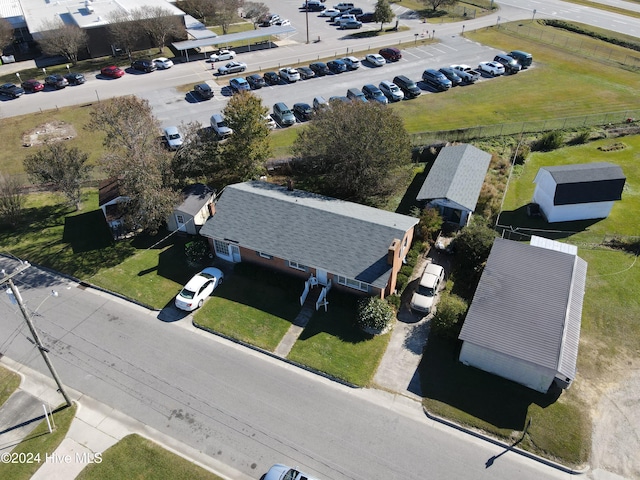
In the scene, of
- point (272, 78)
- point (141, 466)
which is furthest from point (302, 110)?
point (141, 466)

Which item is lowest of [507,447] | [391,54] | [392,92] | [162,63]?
[507,447]

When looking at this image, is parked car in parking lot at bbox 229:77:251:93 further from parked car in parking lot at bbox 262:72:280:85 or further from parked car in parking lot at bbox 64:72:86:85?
parked car in parking lot at bbox 64:72:86:85

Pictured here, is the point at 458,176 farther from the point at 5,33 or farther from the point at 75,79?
the point at 5,33

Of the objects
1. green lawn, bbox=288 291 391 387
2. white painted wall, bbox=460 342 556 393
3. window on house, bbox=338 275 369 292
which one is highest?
window on house, bbox=338 275 369 292

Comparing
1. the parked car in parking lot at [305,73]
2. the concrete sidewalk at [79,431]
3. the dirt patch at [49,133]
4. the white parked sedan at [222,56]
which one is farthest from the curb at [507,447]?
the white parked sedan at [222,56]

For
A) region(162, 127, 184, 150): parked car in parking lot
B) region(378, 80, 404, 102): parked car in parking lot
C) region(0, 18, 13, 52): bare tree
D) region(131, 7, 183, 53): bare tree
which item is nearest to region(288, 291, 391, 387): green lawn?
region(162, 127, 184, 150): parked car in parking lot

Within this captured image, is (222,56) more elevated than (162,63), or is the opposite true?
(222,56)

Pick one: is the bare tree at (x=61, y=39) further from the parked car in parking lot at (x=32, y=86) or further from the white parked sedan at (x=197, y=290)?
the white parked sedan at (x=197, y=290)
